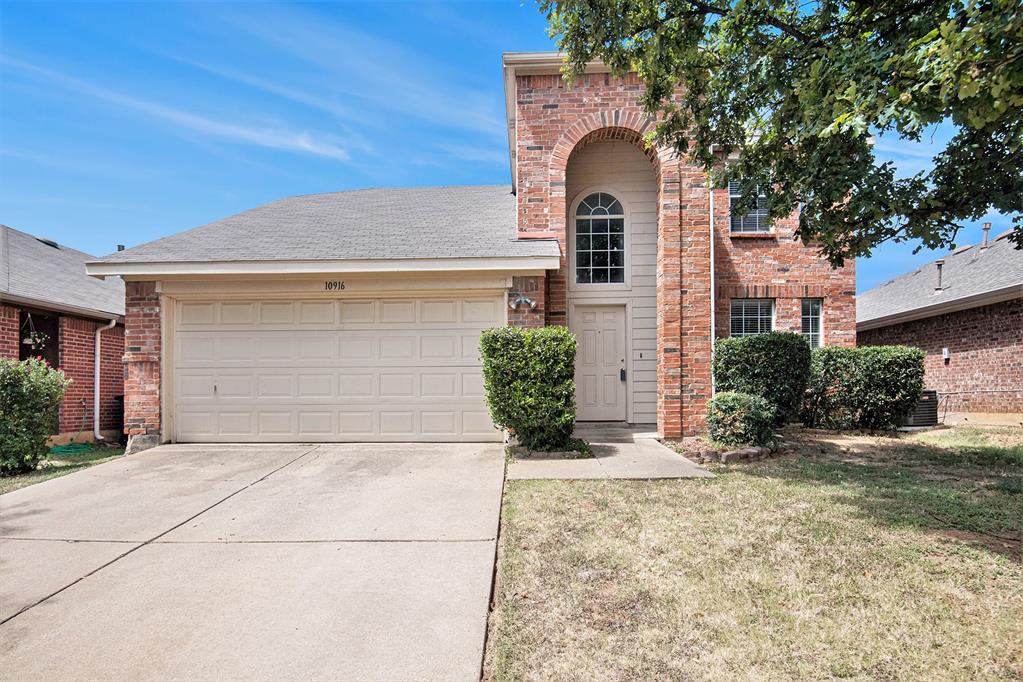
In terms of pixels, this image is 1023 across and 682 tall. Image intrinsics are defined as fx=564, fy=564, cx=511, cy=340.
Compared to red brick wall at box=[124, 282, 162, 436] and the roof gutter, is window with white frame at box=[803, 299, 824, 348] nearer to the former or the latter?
the roof gutter

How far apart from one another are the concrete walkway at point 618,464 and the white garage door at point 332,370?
1682mm

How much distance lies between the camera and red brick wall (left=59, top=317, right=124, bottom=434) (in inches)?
418

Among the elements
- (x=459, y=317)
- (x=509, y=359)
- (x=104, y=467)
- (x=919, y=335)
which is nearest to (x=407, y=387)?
(x=459, y=317)

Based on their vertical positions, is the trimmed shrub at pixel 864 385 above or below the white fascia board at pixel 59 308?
below

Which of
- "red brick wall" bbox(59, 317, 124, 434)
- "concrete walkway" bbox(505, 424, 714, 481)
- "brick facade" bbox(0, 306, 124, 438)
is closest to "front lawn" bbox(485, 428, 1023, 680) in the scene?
"concrete walkway" bbox(505, 424, 714, 481)

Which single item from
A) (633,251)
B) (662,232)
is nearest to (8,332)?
(633,251)

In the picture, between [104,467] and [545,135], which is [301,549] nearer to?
[104,467]

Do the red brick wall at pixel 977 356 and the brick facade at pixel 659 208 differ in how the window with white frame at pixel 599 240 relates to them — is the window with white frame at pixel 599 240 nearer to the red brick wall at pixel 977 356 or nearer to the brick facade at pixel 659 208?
the brick facade at pixel 659 208

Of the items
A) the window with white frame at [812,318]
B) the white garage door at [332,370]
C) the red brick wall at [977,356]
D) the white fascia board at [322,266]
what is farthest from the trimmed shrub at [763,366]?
the red brick wall at [977,356]

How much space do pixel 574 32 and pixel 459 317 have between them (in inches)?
165

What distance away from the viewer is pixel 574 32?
21.4 feet

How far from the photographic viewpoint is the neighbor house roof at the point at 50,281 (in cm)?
998

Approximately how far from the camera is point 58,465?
8.04 metres

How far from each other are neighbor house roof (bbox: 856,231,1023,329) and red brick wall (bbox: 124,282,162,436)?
51.1 feet
